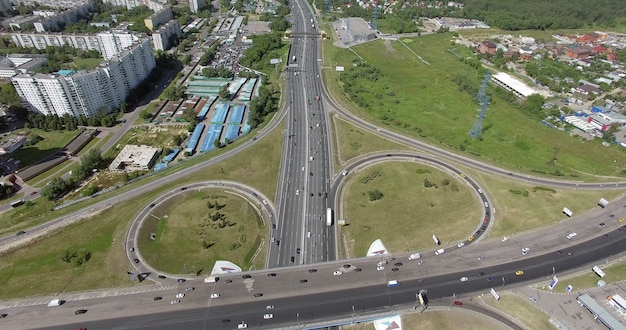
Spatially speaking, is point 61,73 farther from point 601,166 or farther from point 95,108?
point 601,166

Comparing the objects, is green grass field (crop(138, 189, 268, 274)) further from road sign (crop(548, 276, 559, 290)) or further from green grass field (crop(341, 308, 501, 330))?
road sign (crop(548, 276, 559, 290))

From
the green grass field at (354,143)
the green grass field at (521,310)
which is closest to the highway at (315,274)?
the green grass field at (521,310)

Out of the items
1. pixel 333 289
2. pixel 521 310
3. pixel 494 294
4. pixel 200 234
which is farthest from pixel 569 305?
pixel 200 234

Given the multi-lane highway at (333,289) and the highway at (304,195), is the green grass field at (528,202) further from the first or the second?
the highway at (304,195)

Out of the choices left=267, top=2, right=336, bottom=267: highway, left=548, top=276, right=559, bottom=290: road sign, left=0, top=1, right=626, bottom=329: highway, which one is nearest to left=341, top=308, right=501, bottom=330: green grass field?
left=0, top=1, right=626, bottom=329: highway

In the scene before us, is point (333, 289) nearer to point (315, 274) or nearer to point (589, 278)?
point (315, 274)

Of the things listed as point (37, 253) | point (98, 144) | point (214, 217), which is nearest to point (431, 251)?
point (214, 217)
